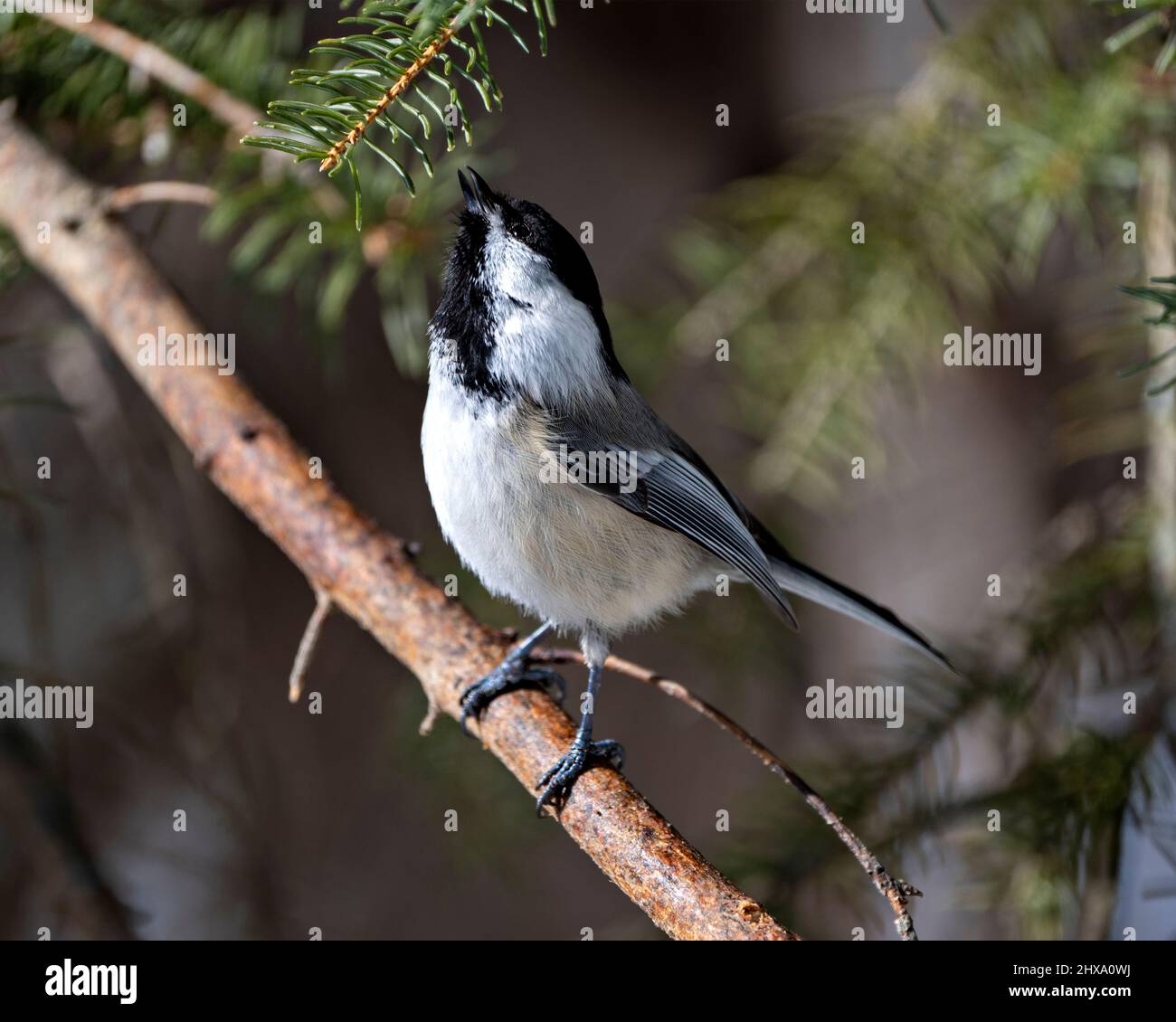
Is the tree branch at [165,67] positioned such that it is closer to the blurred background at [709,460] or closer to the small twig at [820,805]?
the blurred background at [709,460]

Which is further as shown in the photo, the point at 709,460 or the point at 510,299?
the point at 709,460

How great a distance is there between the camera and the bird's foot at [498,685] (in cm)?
99

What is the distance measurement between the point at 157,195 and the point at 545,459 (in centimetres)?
53

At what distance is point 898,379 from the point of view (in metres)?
1.39

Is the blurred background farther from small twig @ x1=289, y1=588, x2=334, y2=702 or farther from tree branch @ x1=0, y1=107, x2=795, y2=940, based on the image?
small twig @ x1=289, y1=588, x2=334, y2=702

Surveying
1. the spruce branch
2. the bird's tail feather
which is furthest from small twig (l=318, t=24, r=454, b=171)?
the bird's tail feather

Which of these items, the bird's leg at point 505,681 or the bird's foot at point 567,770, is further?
the bird's leg at point 505,681

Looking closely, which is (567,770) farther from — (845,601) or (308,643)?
(845,601)

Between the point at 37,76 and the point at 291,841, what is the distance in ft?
3.90

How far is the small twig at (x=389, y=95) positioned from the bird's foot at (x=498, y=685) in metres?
0.53

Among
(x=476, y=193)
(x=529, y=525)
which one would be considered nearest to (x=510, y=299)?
(x=476, y=193)

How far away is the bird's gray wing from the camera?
3.70 ft


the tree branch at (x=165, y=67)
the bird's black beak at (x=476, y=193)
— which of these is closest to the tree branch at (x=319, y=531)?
the tree branch at (x=165, y=67)

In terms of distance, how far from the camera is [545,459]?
1.06m
